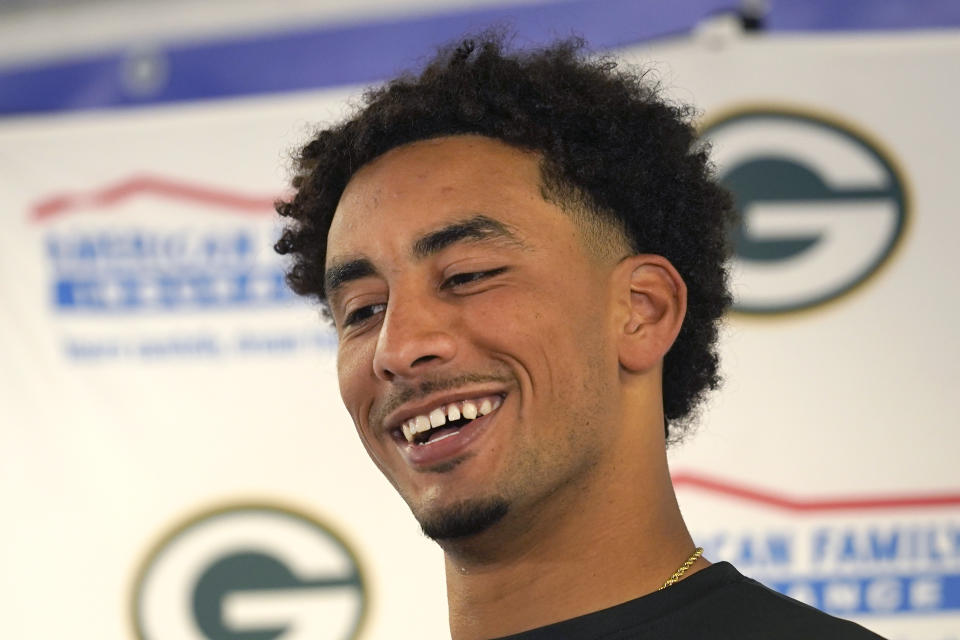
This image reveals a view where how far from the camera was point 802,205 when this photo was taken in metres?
2.48

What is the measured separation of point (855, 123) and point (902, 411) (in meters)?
0.58

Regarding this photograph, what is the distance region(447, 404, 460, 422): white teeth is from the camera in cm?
136

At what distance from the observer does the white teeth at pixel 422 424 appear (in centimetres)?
137

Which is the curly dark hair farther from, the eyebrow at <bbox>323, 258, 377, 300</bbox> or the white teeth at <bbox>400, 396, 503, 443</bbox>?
the white teeth at <bbox>400, 396, 503, 443</bbox>

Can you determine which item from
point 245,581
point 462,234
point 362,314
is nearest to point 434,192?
point 462,234

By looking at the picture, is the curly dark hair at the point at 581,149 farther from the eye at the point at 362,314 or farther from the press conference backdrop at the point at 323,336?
the press conference backdrop at the point at 323,336

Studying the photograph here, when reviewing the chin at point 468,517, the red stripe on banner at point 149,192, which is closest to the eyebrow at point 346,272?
the chin at point 468,517

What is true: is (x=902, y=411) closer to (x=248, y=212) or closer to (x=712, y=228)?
(x=712, y=228)

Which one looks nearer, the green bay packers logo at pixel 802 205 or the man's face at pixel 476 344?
the man's face at pixel 476 344

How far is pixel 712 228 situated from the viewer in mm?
1687

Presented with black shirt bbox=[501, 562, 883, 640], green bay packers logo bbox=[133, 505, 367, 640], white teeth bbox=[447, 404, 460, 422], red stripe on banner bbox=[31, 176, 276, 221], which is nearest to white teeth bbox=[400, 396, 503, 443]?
white teeth bbox=[447, 404, 460, 422]

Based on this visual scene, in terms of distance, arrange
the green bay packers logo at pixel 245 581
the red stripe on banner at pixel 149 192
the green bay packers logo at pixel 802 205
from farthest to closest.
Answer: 1. the red stripe on banner at pixel 149 192
2. the green bay packers logo at pixel 245 581
3. the green bay packers logo at pixel 802 205

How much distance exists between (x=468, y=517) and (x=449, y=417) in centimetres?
11

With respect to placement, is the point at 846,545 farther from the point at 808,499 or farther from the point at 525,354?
the point at 525,354
